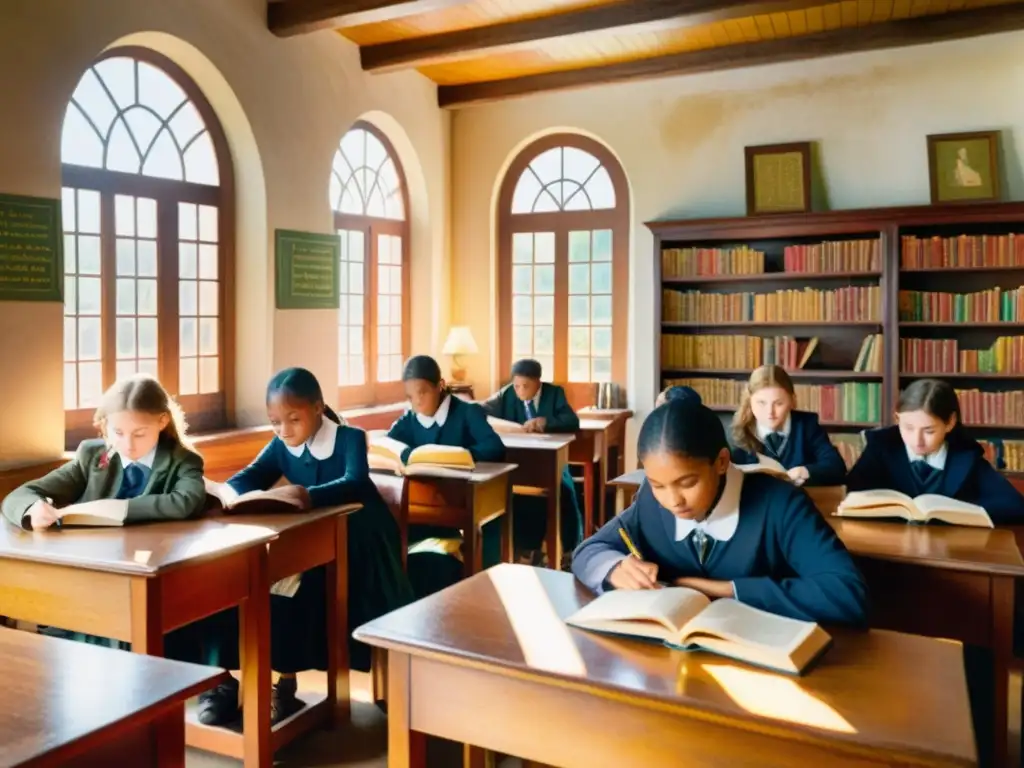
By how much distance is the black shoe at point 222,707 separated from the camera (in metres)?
2.83

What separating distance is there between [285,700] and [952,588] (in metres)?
2.05

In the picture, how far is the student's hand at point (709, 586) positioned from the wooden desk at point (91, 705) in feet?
2.96

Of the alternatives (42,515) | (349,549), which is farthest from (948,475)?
(42,515)

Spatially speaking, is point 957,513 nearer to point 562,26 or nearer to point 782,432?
point 782,432

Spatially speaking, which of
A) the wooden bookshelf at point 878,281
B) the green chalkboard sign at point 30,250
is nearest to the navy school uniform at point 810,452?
the wooden bookshelf at point 878,281

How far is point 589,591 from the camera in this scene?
189 cm

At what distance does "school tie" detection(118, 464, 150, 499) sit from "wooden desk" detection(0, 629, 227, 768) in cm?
119

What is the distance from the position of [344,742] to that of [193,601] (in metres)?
0.86

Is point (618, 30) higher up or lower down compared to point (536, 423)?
higher up

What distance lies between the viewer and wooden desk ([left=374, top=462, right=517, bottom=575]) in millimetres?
3588

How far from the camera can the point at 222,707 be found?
2.85m

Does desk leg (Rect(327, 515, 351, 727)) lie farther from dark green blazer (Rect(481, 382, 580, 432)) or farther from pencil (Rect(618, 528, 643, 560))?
dark green blazer (Rect(481, 382, 580, 432))

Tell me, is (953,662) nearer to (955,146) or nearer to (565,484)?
(565,484)

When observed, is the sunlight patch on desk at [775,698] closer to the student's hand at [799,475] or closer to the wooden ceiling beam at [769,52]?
the student's hand at [799,475]
